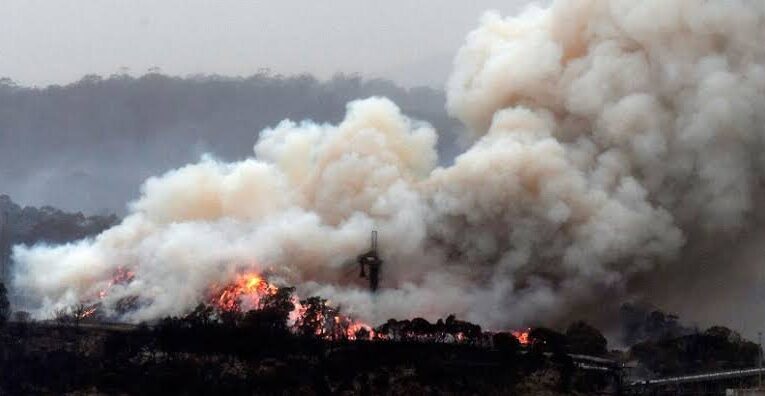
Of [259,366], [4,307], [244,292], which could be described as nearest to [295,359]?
[259,366]

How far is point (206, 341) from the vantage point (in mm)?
83750

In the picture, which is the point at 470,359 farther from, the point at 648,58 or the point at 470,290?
the point at 648,58

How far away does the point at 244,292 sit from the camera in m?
92.4

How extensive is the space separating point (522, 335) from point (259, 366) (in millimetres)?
18513

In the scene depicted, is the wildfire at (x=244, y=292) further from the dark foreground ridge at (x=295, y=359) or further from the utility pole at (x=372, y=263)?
the utility pole at (x=372, y=263)

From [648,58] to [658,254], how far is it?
1366cm

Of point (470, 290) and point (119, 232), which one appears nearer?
point (470, 290)

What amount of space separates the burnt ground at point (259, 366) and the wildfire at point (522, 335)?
2.41 m

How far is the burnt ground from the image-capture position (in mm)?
80250

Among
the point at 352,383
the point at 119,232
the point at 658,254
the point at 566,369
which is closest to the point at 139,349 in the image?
the point at 352,383

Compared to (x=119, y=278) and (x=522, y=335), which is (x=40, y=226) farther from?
(x=522, y=335)

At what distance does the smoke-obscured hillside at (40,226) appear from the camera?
119 meters

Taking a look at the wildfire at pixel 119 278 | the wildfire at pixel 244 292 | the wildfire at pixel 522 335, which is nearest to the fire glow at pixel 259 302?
the wildfire at pixel 244 292

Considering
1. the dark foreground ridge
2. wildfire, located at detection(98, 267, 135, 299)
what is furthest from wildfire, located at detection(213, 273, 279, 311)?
wildfire, located at detection(98, 267, 135, 299)
